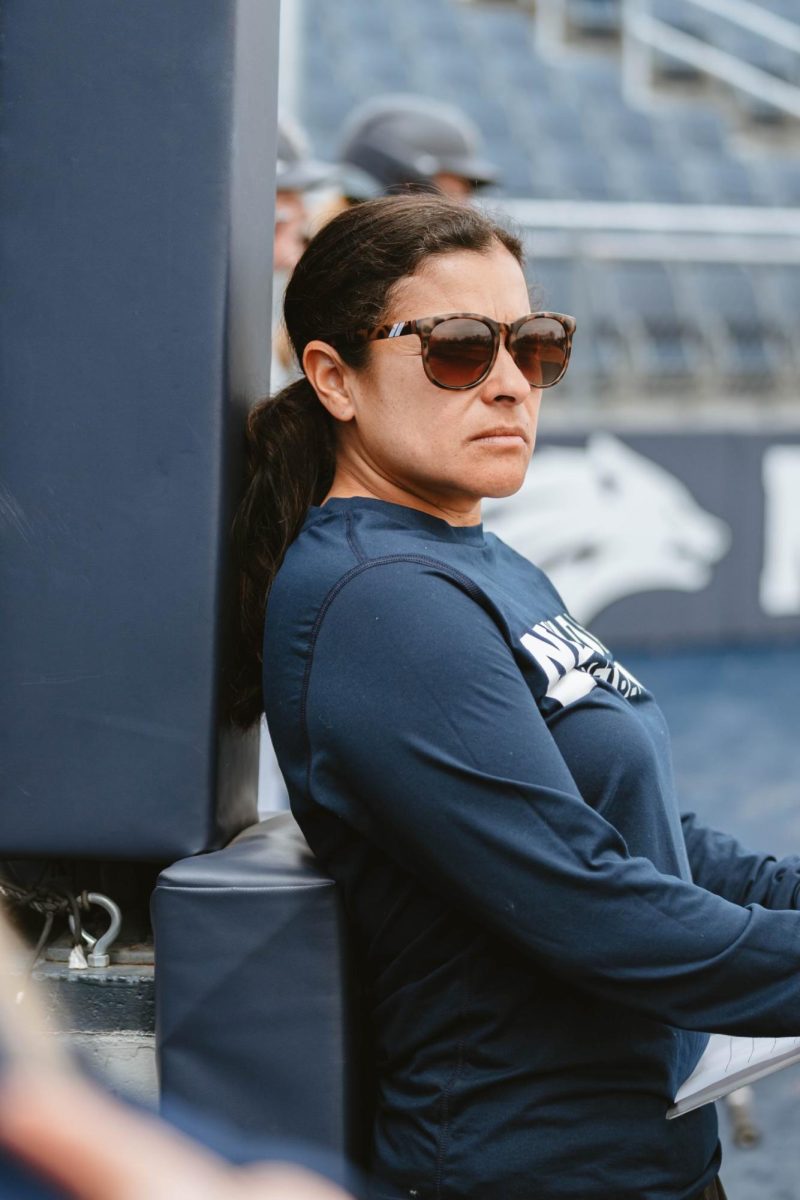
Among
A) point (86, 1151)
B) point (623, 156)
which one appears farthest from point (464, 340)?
point (623, 156)

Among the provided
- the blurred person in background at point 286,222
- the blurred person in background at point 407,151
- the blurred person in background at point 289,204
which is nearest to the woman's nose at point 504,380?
the blurred person in background at point 286,222

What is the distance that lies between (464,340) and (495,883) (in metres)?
0.55

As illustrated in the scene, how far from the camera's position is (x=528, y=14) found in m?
13.3

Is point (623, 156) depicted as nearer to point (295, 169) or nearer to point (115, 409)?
point (295, 169)

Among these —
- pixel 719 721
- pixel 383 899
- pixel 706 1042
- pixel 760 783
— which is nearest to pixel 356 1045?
pixel 383 899

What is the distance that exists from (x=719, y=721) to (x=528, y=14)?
30.7 feet

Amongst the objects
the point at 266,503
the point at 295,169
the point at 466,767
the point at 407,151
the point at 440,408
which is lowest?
the point at 466,767

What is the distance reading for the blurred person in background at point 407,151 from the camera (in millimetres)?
3969

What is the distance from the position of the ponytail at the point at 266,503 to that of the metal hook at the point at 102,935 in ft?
0.80

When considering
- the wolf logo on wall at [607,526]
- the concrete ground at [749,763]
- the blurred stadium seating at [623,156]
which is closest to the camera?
the concrete ground at [749,763]

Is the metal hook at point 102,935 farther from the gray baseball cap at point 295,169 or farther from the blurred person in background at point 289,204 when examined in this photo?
the gray baseball cap at point 295,169

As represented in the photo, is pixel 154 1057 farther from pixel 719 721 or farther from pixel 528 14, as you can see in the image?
pixel 528 14

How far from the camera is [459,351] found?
141 cm

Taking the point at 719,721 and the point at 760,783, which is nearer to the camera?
the point at 760,783
